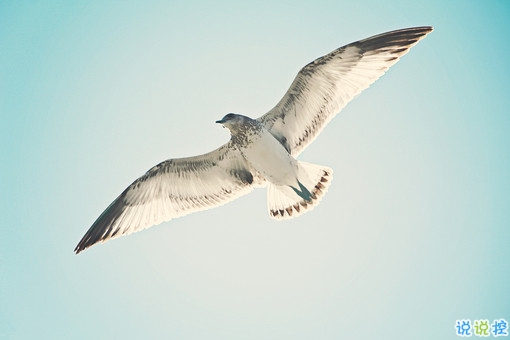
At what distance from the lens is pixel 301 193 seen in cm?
923

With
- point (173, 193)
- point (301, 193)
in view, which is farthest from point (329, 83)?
point (173, 193)

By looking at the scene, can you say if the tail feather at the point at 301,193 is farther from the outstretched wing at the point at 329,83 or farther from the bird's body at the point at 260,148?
the outstretched wing at the point at 329,83

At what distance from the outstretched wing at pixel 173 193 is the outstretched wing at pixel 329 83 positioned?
0.90 m

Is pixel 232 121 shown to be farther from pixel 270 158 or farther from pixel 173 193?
pixel 173 193

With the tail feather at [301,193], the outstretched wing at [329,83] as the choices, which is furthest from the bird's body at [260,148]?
the outstretched wing at [329,83]

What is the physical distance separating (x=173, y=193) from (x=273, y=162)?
1.87 meters

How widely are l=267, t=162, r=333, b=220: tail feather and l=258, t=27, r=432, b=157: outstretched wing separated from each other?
0.41m

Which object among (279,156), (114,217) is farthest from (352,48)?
(114,217)

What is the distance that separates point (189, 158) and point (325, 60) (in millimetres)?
2558

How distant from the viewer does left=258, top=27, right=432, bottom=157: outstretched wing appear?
8.45 metres

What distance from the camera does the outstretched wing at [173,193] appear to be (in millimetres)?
9305

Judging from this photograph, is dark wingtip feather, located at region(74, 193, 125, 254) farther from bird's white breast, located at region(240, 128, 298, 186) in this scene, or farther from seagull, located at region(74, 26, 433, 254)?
bird's white breast, located at region(240, 128, 298, 186)

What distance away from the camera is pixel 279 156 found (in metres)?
8.64

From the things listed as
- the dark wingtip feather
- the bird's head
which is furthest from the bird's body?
the dark wingtip feather
